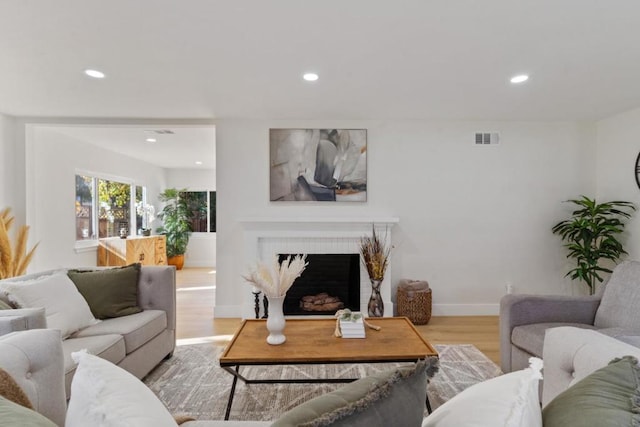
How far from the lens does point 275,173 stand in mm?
4039

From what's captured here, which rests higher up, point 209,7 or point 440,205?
point 209,7

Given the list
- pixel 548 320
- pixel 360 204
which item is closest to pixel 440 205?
pixel 360 204

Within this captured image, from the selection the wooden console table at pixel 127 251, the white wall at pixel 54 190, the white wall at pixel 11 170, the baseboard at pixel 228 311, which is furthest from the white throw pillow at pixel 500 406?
the wooden console table at pixel 127 251

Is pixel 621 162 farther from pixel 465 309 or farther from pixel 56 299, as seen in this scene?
pixel 56 299

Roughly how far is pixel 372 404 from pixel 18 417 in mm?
689

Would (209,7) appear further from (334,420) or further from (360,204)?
(360,204)

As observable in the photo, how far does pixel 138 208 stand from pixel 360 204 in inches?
Answer: 211

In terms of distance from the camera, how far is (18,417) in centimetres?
65

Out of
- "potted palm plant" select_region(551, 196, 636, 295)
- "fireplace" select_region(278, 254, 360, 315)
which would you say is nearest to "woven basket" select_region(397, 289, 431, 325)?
"fireplace" select_region(278, 254, 360, 315)

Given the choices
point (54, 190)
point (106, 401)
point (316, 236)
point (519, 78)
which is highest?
point (519, 78)

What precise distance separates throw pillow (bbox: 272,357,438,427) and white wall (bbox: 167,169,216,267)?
7999 millimetres

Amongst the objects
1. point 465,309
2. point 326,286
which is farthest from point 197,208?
point 465,309

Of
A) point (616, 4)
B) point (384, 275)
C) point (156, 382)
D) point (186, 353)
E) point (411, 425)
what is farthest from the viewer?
point (384, 275)

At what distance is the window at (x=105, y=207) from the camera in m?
5.45
